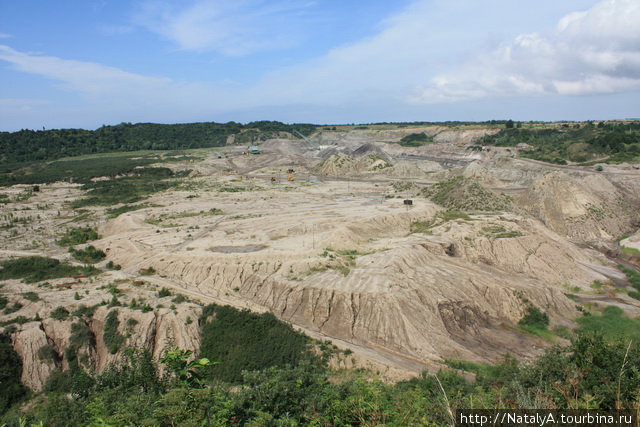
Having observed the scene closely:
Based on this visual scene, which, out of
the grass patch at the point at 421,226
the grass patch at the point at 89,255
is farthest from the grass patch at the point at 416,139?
the grass patch at the point at 89,255

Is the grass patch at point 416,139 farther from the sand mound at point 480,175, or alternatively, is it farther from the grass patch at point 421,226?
the grass patch at point 421,226

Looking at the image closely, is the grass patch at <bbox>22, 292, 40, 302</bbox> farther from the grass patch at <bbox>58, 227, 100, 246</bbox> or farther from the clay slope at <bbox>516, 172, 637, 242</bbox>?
the clay slope at <bbox>516, 172, 637, 242</bbox>

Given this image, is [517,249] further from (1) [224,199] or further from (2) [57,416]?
(1) [224,199]

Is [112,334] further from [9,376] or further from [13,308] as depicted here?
[13,308]

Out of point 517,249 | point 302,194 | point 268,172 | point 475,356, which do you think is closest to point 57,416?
point 475,356

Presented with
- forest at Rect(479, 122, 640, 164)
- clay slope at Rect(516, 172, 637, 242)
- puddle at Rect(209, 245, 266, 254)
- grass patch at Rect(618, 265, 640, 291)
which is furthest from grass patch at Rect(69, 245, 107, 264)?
forest at Rect(479, 122, 640, 164)

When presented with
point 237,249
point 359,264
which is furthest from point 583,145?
point 237,249
